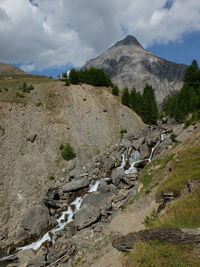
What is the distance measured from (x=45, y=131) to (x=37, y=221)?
18.7 m

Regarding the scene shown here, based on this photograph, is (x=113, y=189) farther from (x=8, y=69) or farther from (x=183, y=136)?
(x=8, y=69)

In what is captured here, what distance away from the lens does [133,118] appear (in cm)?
4734

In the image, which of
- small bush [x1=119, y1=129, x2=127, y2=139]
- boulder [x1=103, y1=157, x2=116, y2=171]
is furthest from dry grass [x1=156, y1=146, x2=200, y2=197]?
small bush [x1=119, y1=129, x2=127, y2=139]

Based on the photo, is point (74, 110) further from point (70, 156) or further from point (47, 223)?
point (47, 223)

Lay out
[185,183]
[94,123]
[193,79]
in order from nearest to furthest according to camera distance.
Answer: [185,183] → [94,123] → [193,79]

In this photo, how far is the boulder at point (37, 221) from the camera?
2092 cm

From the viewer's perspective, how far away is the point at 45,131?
36.8 metres

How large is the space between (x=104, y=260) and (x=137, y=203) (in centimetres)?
631

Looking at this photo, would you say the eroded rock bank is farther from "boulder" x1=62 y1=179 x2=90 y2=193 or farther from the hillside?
the hillside

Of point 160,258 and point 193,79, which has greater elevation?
point 193,79

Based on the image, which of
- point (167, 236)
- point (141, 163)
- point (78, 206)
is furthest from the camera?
point (141, 163)

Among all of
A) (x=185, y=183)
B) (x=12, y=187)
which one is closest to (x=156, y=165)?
(x=185, y=183)

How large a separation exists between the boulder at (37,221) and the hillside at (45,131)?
227 cm

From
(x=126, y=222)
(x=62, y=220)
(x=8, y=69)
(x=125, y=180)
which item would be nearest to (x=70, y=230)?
(x=62, y=220)
